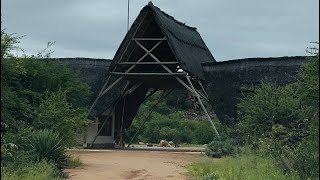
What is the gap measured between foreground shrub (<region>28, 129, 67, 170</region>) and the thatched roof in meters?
12.0

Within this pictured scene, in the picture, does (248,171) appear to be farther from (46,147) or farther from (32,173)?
(46,147)

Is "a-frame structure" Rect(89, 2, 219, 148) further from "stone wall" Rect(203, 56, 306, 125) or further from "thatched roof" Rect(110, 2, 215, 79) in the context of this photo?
"stone wall" Rect(203, 56, 306, 125)

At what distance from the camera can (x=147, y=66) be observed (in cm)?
3016

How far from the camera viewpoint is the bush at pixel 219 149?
20453 mm

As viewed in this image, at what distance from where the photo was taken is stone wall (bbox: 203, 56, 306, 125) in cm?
2525

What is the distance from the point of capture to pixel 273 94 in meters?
19.4

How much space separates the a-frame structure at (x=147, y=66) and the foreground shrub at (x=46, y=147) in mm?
Result: 11979

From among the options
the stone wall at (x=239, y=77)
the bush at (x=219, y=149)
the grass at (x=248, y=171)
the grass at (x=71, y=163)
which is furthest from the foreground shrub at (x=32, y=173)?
the stone wall at (x=239, y=77)

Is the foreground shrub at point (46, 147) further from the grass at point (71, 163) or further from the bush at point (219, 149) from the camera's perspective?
the bush at point (219, 149)

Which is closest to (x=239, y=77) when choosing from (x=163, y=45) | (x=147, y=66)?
(x=163, y=45)

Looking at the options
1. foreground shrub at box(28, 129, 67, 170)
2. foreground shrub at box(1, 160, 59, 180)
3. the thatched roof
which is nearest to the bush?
the thatched roof

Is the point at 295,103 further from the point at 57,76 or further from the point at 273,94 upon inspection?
the point at 57,76

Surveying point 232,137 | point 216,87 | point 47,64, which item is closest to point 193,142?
point 216,87

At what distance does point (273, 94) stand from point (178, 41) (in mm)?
8661
